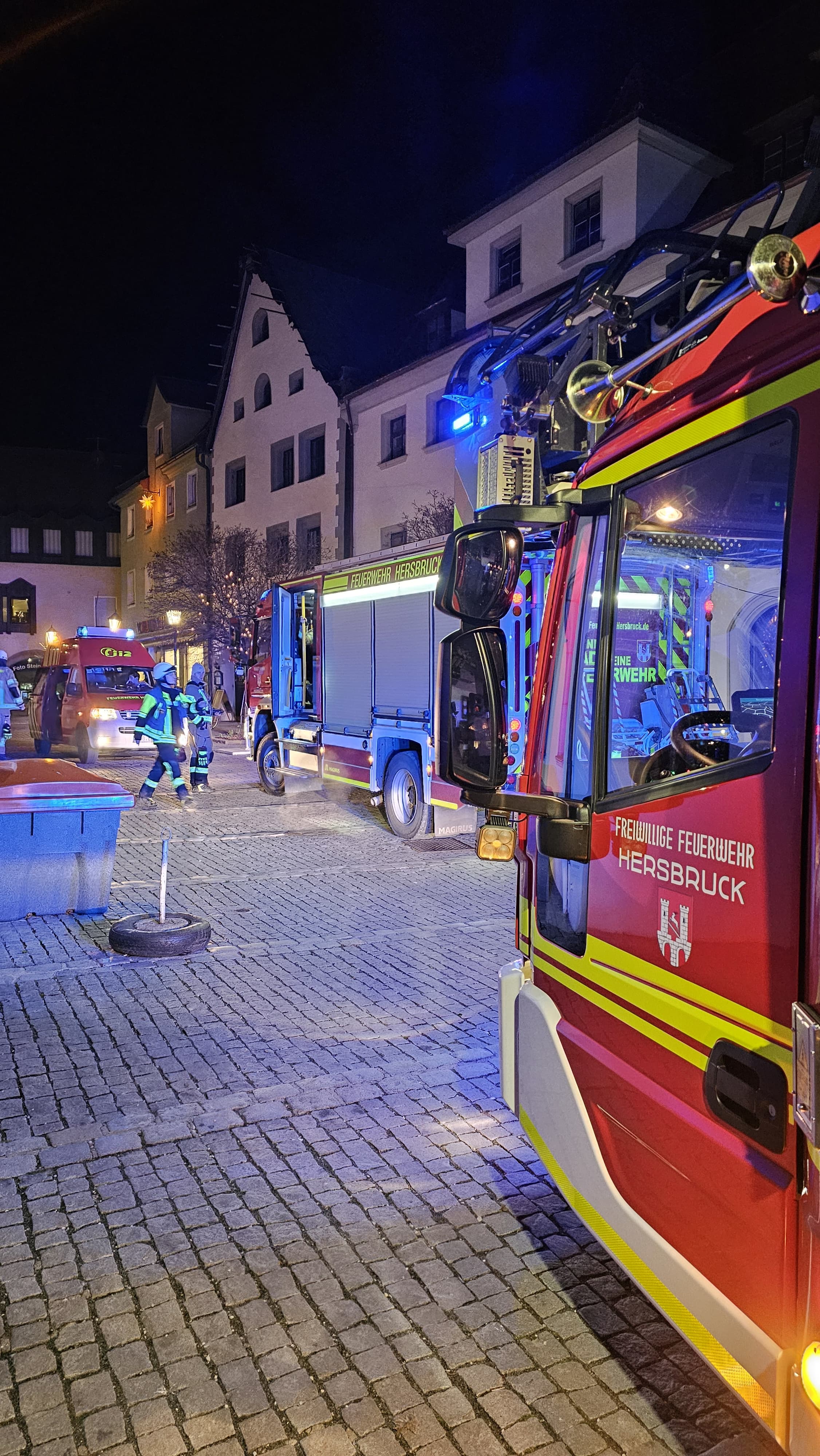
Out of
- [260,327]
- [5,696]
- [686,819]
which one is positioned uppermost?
[260,327]

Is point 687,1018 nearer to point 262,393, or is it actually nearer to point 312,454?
point 312,454

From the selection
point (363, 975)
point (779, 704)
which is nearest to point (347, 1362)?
point (779, 704)

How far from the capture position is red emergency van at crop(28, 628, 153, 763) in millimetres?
17344

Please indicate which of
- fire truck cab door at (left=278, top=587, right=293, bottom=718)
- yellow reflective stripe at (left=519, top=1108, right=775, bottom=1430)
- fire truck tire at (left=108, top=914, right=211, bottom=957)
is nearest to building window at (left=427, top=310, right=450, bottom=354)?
fire truck cab door at (left=278, top=587, right=293, bottom=718)

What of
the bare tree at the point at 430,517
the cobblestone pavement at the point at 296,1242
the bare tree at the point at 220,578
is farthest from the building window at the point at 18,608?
the cobblestone pavement at the point at 296,1242

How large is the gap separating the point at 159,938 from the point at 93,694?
1218 centimetres

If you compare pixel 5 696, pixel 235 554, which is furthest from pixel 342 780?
pixel 235 554

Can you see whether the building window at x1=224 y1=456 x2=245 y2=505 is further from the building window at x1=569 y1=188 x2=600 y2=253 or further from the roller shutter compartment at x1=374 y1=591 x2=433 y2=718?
the roller shutter compartment at x1=374 y1=591 x2=433 y2=718

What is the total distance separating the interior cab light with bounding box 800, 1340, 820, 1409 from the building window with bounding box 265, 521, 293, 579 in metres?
26.8

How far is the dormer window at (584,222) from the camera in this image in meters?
18.2

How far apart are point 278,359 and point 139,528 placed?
57.9 ft

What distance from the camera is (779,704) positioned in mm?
1783

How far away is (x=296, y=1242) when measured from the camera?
3209mm

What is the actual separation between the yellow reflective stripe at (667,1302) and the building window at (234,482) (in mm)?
32031
